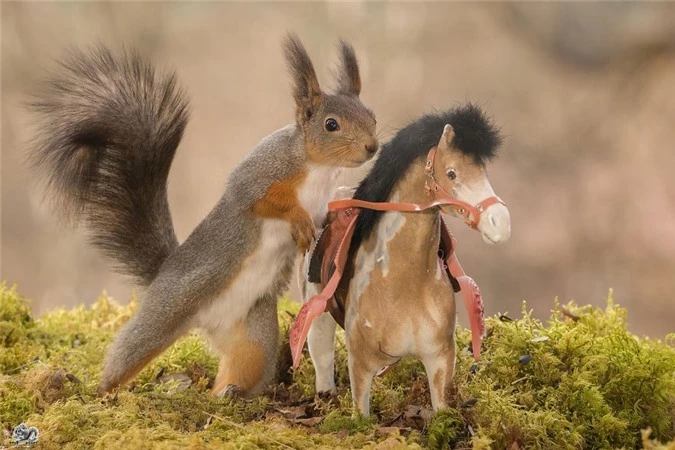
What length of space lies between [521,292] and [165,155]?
3.85 meters

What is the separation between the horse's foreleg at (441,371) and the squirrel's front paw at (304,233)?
1.58 feet

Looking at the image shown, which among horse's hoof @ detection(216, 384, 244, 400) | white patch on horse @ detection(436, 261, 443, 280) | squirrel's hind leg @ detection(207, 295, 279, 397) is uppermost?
white patch on horse @ detection(436, 261, 443, 280)

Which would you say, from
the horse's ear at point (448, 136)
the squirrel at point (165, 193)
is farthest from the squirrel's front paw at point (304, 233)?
the horse's ear at point (448, 136)

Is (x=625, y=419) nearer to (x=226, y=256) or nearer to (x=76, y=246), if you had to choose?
(x=226, y=256)

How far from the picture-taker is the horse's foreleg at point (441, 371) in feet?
6.66

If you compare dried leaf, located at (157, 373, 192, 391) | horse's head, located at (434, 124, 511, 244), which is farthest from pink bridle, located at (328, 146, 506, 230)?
dried leaf, located at (157, 373, 192, 391)

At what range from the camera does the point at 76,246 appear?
627cm

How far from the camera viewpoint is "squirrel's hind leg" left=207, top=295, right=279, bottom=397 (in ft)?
8.29

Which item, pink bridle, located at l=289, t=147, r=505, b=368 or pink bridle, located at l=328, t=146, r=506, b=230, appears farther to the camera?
pink bridle, located at l=289, t=147, r=505, b=368

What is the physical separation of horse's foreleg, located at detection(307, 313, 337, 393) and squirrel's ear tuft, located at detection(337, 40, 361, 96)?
2.18 feet

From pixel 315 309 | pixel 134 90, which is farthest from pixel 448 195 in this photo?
pixel 134 90

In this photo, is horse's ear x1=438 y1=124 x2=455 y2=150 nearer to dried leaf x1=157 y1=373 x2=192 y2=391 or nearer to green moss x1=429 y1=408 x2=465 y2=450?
green moss x1=429 y1=408 x2=465 y2=450

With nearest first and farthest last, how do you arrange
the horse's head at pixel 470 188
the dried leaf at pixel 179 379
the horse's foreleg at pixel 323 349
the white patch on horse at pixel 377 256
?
the horse's head at pixel 470 188
the white patch on horse at pixel 377 256
the horse's foreleg at pixel 323 349
the dried leaf at pixel 179 379

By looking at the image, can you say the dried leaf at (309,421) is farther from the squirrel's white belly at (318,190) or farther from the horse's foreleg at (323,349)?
the squirrel's white belly at (318,190)
